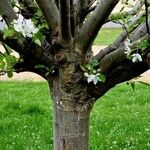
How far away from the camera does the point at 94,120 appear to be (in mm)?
7785

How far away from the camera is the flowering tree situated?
2.68 m

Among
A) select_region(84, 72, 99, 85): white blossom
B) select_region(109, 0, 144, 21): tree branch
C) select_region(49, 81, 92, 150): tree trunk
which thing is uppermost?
select_region(109, 0, 144, 21): tree branch

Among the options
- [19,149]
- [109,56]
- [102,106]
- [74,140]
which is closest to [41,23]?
[109,56]

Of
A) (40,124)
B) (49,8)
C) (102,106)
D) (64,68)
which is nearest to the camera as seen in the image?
(49,8)

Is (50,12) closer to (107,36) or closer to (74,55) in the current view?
(74,55)

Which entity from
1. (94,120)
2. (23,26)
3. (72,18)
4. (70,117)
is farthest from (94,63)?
(94,120)

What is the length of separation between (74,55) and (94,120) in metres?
4.96

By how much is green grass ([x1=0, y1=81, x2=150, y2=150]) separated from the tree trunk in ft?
10.9

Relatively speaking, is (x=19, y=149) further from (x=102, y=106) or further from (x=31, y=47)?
(x=31, y=47)

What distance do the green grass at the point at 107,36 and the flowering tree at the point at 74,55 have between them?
47.0 ft

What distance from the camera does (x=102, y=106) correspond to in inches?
346

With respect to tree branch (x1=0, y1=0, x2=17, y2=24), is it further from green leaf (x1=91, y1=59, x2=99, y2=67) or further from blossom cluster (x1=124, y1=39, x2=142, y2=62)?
blossom cluster (x1=124, y1=39, x2=142, y2=62)

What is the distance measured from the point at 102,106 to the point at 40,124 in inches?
64.6

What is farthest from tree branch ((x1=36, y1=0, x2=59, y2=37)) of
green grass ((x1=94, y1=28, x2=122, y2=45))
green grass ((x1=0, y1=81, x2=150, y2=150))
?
green grass ((x1=94, y1=28, x2=122, y2=45))
